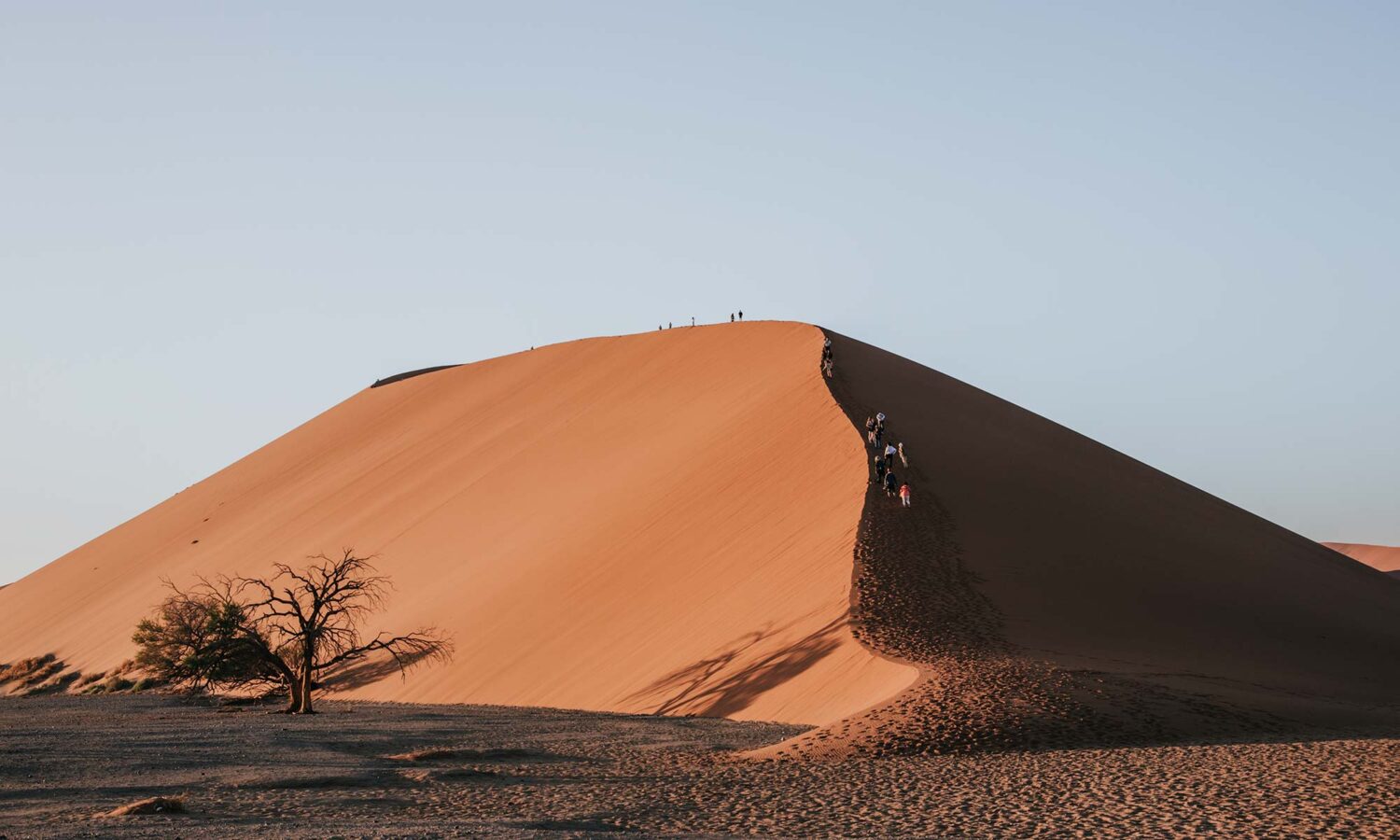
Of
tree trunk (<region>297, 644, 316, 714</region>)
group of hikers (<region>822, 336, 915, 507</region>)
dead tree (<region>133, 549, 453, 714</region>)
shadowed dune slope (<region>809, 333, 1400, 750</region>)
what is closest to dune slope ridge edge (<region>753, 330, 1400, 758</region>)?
shadowed dune slope (<region>809, 333, 1400, 750</region>)

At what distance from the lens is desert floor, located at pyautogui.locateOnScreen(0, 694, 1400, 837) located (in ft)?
32.2

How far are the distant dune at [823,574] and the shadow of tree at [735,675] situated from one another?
49mm

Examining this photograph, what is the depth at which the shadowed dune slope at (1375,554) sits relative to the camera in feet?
295

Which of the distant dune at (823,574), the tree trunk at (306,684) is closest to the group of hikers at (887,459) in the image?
the distant dune at (823,574)

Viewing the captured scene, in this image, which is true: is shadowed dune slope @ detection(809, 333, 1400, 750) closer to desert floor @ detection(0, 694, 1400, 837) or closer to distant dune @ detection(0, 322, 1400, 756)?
distant dune @ detection(0, 322, 1400, 756)

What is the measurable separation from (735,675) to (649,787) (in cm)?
713

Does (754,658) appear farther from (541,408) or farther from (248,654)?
(541,408)

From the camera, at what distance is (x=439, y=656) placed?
24.8m

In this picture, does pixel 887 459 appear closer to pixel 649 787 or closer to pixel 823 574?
pixel 823 574

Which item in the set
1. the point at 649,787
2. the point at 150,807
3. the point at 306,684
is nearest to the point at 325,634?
the point at 306,684

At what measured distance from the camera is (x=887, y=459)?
2498cm

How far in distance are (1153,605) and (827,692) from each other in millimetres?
7661

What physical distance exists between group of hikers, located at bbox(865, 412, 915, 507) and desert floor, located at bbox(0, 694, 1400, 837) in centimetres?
840

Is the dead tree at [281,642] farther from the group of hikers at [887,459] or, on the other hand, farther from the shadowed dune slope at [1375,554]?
the shadowed dune slope at [1375,554]
